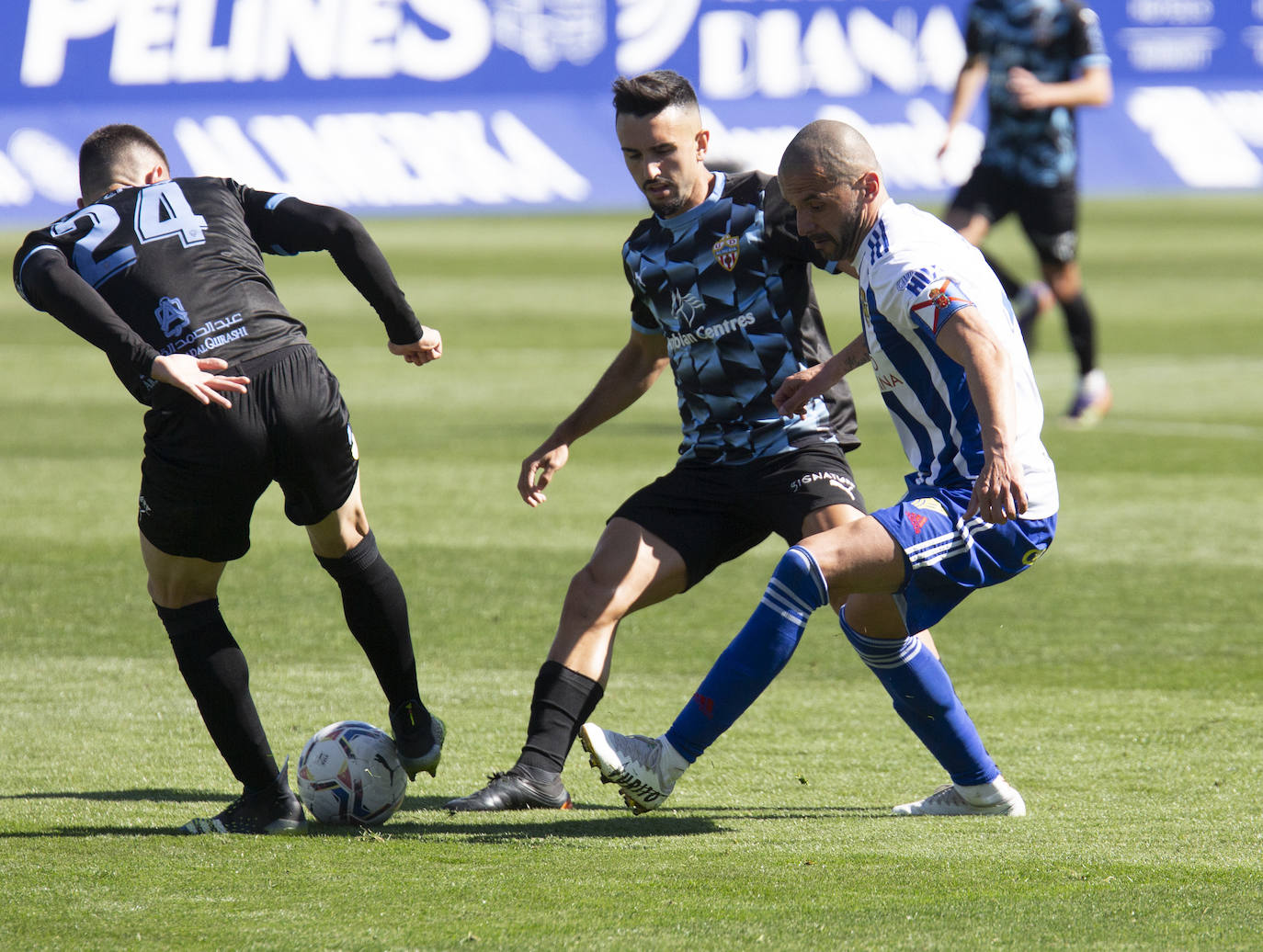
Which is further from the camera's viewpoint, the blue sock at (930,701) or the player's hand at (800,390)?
the player's hand at (800,390)

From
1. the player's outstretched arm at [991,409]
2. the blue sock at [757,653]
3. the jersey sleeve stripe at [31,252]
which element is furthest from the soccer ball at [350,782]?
the player's outstretched arm at [991,409]

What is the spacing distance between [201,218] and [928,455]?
186 cm

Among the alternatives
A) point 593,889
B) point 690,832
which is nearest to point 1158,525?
point 690,832

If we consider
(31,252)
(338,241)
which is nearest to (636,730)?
(338,241)

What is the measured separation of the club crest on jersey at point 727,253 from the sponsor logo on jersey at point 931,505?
1.01 metres

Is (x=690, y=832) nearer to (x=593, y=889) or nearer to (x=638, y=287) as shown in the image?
(x=593, y=889)

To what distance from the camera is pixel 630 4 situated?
30125mm

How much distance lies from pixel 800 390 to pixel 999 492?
84 cm

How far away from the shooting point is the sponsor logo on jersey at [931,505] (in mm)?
3910

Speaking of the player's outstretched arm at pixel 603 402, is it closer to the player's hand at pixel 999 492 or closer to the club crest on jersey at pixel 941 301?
the club crest on jersey at pixel 941 301

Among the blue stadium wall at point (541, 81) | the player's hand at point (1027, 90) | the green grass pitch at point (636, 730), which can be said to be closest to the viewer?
the green grass pitch at point (636, 730)

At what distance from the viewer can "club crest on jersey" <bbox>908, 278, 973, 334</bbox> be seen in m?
3.76

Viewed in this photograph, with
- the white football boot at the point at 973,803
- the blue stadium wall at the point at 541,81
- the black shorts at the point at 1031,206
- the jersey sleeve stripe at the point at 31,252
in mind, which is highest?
the jersey sleeve stripe at the point at 31,252

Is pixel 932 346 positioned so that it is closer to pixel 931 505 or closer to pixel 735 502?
pixel 931 505
